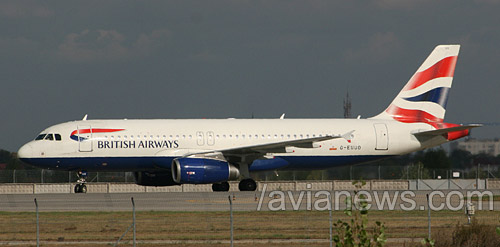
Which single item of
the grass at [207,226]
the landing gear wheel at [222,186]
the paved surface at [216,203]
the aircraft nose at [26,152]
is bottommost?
the grass at [207,226]

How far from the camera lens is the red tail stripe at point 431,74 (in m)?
42.8

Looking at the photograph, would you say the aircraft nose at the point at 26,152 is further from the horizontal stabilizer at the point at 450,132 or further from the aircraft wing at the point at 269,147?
the horizontal stabilizer at the point at 450,132

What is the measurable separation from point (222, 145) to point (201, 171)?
3.07 m

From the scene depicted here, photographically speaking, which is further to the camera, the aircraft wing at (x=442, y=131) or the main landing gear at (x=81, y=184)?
the aircraft wing at (x=442, y=131)

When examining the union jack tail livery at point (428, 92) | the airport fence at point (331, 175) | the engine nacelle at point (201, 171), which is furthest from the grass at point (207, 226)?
the airport fence at point (331, 175)

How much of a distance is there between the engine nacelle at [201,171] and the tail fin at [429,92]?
9.81 meters

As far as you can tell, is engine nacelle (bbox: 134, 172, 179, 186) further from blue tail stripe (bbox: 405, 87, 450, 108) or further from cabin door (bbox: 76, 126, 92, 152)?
blue tail stripe (bbox: 405, 87, 450, 108)

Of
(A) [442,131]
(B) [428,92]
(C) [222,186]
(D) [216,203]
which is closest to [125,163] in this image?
(C) [222,186]

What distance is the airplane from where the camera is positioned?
36969 mm

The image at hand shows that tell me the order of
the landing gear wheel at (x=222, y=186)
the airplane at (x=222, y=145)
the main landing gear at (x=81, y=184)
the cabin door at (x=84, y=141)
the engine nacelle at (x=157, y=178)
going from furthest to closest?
the engine nacelle at (x=157, y=178) < the landing gear wheel at (x=222, y=186) < the main landing gear at (x=81, y=184) < the cabin door at (x=84, y=141) < the airplane at (x=222, y=145)

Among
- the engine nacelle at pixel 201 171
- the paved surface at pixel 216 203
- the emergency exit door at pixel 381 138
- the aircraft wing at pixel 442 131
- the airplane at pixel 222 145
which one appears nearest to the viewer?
the paved surface at pixel 216 203

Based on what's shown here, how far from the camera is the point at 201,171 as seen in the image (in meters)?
35.5

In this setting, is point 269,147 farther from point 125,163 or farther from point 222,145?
point 125,163

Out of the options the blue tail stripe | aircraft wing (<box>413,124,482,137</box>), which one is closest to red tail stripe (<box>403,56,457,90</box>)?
the blue tail stripe
